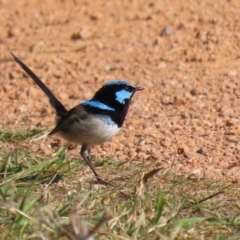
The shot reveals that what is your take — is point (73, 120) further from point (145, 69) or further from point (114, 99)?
point (145, 69)

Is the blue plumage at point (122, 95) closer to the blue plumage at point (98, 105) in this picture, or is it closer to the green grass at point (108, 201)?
the blue plumage at point (98, 105)

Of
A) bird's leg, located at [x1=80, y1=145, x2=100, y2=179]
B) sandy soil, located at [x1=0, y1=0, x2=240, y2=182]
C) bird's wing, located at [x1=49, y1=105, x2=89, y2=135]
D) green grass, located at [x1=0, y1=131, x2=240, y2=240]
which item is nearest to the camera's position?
green grass, located at [x1=0, y1=131, x2=240, y2=240]

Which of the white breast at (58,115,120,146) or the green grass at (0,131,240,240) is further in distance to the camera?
the white breast at (58,115,120,146)

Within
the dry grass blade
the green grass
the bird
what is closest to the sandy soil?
the green grass

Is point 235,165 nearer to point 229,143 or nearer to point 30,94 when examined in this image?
point 229,143

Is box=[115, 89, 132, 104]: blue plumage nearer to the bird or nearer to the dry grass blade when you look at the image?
the bird

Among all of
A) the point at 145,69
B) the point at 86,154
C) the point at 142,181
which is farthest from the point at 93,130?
the point at 145,69

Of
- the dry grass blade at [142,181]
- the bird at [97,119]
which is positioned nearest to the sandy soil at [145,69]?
the bird at [97,119]
